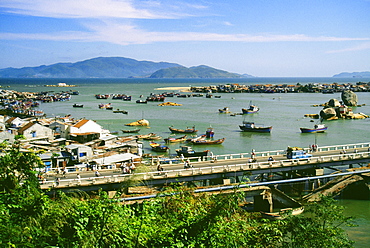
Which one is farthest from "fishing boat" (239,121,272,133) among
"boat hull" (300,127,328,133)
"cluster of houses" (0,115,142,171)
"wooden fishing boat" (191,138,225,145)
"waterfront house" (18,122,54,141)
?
→ "waterfront house" (18,122,54,141)

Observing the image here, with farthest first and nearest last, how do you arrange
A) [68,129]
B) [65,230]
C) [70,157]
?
[68,129], [70,157], [65,230]

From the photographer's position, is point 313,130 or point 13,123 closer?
point 13,123

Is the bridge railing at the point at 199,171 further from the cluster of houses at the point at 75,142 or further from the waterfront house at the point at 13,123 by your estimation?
the waterfront house at the point at 13,123

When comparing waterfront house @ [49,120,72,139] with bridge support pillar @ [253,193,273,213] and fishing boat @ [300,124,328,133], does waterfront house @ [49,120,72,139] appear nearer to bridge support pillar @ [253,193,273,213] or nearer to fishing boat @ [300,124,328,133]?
bridge support pillar @ [253,193,273,213]

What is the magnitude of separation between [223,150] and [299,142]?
12274 mm

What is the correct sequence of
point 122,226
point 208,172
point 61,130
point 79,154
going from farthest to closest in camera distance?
point 61,130, point 79,154, point 208,172, point 122,226

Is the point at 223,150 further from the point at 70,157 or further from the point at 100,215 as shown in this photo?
the point at 100,215

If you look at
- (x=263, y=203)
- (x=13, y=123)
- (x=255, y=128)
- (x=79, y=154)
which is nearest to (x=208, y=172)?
(x=263, y=203)

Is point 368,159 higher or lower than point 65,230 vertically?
lower

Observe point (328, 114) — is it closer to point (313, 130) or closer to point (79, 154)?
point (313, 130)

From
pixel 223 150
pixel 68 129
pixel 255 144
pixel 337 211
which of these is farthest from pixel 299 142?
pixel 337 211

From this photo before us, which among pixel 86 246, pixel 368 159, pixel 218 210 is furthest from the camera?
pixel 368 159

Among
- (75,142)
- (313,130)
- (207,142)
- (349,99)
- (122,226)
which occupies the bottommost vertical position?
(207,142)

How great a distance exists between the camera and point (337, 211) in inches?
479
